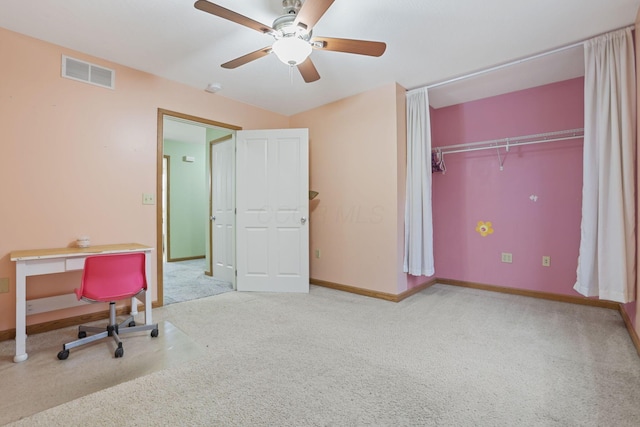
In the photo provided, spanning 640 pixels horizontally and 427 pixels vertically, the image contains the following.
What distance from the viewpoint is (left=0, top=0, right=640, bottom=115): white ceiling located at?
2129 millimetres

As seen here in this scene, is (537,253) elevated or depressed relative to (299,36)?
depressed

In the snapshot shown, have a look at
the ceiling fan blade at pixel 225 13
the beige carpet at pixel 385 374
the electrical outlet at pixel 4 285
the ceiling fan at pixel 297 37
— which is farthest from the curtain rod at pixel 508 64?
the electrical outlet at pixel 4 285

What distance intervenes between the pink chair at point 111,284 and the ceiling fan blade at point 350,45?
2.07 meters

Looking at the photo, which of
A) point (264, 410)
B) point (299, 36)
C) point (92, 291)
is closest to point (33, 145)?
point (92, 291)

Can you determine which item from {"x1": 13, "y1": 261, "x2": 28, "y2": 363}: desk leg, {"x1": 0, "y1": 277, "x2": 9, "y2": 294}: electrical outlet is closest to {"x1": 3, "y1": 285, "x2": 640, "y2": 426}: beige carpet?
{"x1": 13, "y1": 261, "x2": 28, "y2": 363}: desk leg

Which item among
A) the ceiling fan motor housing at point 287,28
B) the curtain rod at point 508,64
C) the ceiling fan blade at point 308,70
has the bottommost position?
the ceiling fan blade at point 308,70

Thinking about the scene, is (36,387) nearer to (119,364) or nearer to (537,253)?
(119,364)

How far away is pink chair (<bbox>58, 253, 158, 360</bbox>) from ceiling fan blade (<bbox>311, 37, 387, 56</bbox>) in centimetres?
207

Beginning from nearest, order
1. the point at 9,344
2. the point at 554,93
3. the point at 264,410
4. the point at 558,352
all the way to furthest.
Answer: the point at 264,410
the point at 558,352
the point at 9,344
the point at 554,93

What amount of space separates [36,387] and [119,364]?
40 centimetres

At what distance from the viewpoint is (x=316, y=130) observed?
13.7 feet

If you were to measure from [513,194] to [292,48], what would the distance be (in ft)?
10.5

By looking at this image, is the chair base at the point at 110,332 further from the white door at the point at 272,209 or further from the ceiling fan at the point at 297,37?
the ceiling fan at the point at 297,37

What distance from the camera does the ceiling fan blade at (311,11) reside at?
64.7 inches
